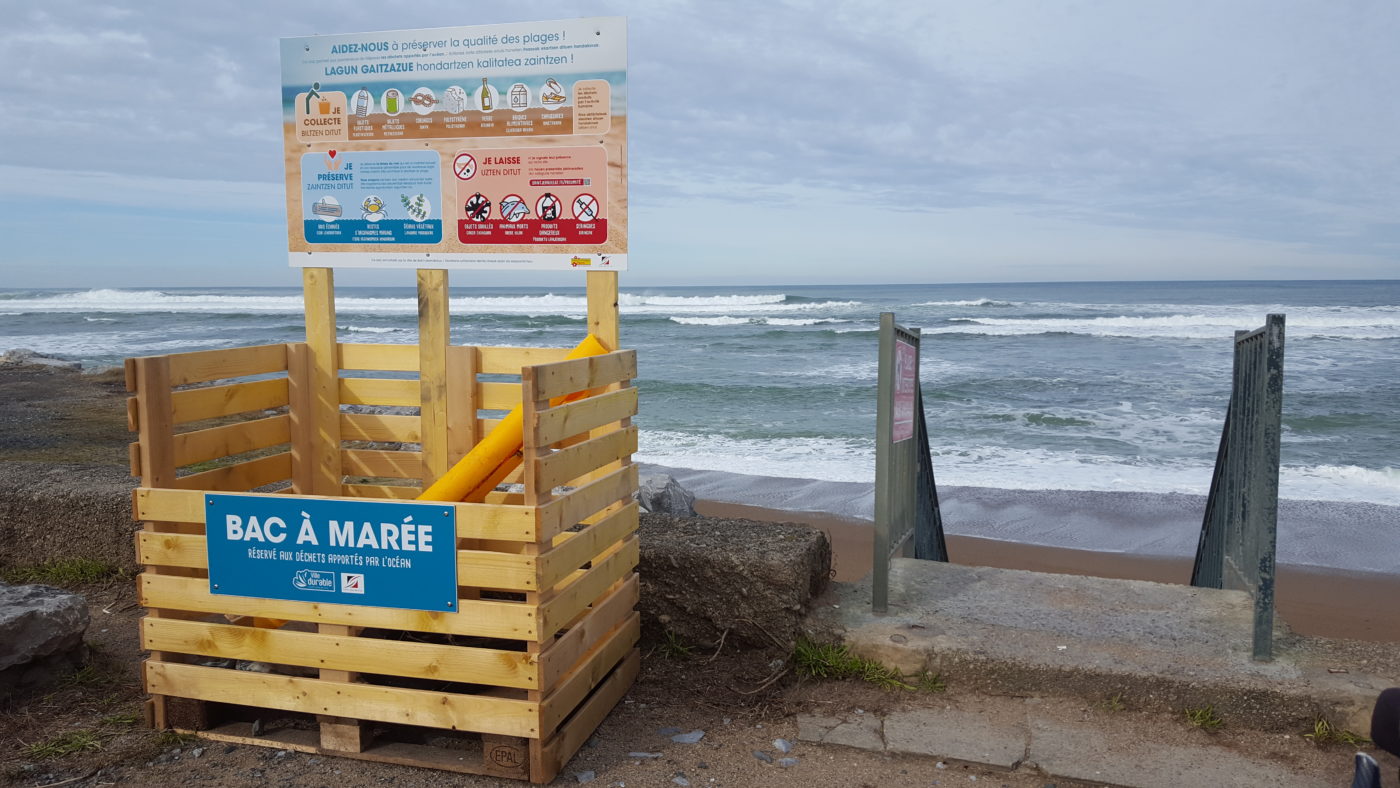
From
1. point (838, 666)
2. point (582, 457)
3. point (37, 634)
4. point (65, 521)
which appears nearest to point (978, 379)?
point (838, 666)

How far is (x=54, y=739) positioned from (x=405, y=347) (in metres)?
1.95

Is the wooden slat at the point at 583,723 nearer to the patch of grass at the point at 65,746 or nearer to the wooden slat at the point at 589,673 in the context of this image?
the wooden slat at the point at 589,673

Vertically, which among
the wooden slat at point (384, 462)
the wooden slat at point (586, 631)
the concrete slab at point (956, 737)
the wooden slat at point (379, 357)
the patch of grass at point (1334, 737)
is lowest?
the concrete slab at point (956, 737)

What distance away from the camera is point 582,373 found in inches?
Result: 131

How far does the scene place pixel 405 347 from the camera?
432cm

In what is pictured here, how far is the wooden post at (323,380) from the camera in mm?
4332

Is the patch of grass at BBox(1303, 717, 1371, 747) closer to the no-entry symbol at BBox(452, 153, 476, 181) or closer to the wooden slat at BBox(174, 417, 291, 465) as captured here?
the no-entry symbol at BBox(452, 153, 476, 181)

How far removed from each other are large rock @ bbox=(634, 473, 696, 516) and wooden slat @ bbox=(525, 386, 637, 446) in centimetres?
295

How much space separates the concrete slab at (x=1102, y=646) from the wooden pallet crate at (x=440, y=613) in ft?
3.68

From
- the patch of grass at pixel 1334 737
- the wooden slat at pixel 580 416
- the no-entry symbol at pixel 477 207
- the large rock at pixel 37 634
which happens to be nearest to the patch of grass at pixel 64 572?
the large rock at pixel 37 634

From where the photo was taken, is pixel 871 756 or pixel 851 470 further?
pixel 851 470

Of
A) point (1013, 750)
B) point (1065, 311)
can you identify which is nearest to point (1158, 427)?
point (1013, 750)

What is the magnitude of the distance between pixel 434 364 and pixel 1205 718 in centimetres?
332

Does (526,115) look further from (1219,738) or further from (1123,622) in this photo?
(1219,738)
